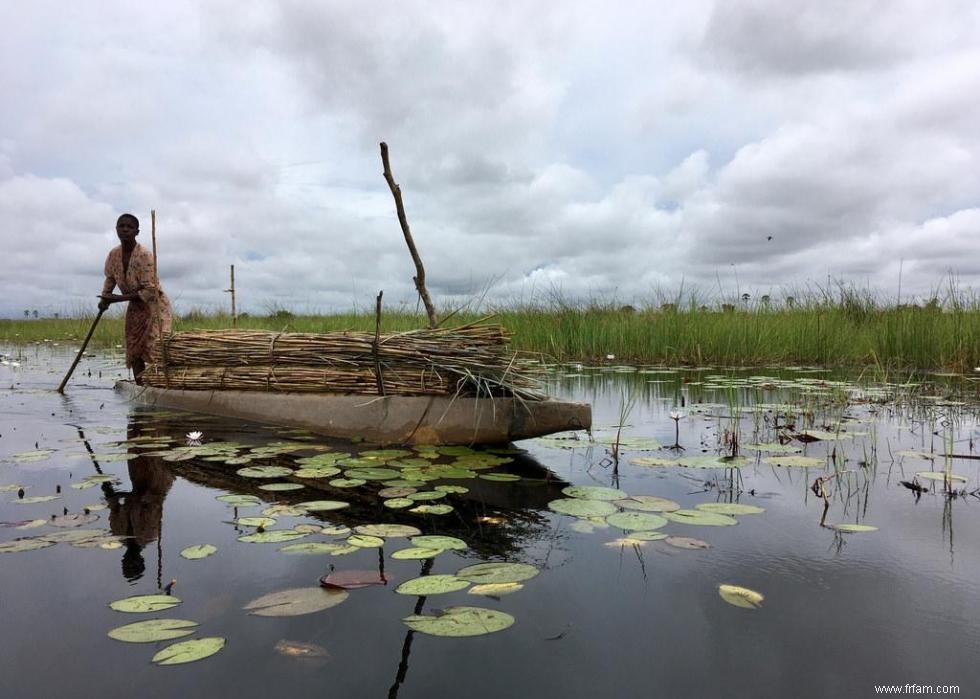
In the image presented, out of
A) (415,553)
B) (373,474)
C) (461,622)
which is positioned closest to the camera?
(461,622)

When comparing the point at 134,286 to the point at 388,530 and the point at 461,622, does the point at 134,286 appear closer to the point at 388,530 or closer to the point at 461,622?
the point at 388,530

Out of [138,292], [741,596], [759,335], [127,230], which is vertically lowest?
[741,596]

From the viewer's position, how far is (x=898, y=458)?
3.29 meters

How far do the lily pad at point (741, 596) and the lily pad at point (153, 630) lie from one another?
4.62 ft

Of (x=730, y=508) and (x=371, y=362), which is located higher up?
(x=371, y=362)

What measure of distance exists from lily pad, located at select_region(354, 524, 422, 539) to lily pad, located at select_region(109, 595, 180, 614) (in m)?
0.63

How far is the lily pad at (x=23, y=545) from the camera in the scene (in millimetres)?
1975

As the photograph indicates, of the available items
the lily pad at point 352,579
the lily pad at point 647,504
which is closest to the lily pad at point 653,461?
the lily pad at point 647,504

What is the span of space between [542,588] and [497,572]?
0.15 meters

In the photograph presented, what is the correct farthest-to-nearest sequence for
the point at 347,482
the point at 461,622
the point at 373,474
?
the point at 373,474 < the point at 347,482 < the point at 461,622

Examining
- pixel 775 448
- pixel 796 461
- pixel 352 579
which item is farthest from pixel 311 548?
pixel 775 448

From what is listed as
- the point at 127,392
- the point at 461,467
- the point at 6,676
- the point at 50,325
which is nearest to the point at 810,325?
the point at 461,467

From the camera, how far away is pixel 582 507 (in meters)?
2.40

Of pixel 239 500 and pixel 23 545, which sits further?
pixel 239 500
